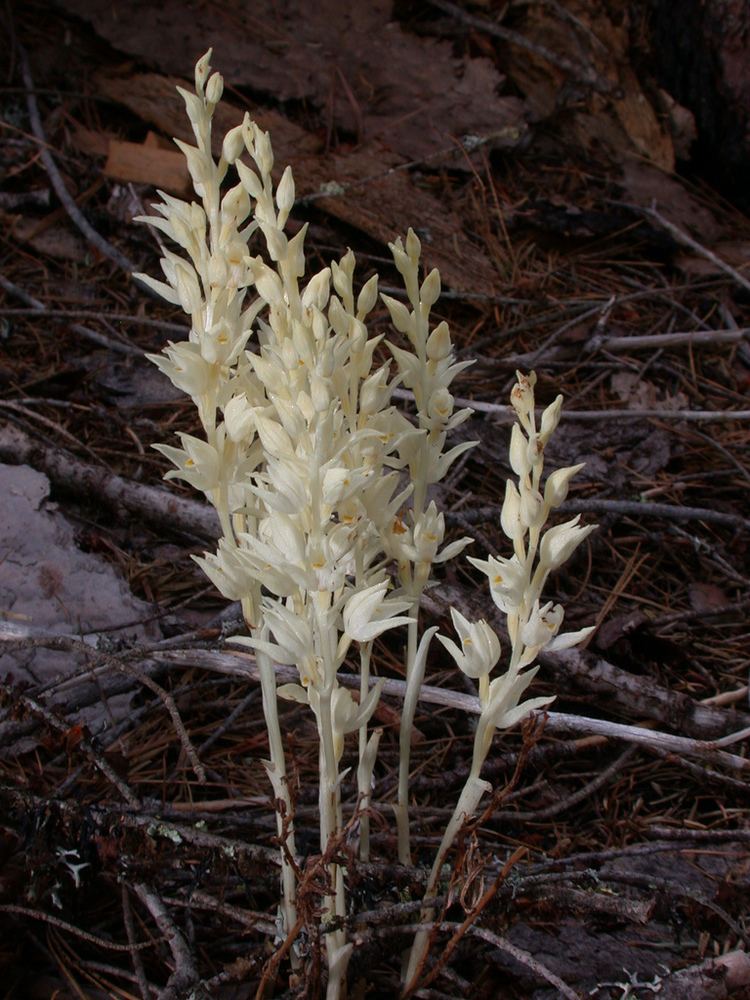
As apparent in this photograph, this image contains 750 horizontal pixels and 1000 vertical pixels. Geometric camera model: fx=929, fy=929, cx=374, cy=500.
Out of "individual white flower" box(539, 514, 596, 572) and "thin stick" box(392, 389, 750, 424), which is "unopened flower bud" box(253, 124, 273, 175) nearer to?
"individual white flower" box(539, 514, 596, 572)

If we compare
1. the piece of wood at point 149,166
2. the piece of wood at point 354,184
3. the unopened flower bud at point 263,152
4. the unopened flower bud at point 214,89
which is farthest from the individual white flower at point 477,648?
the piece of wood at point 149,166

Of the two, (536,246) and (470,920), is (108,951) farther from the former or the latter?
(536,246)

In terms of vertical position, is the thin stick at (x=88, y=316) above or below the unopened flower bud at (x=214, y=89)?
below

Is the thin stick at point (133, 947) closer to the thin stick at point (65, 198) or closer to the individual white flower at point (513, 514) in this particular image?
the individual white flower at point (513, 514)

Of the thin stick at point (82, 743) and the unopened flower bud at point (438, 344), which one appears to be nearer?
the unopened flower bud at point (438, 344)

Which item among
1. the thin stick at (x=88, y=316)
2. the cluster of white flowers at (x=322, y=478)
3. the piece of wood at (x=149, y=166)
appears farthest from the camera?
the piece of wood at (x=149, y=166)

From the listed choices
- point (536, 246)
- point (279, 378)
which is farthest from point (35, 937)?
point (536, 246)

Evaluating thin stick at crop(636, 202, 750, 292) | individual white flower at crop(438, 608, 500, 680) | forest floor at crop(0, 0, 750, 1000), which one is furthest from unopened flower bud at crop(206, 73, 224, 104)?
thin stick at crop(636, 202, 750, 292)
